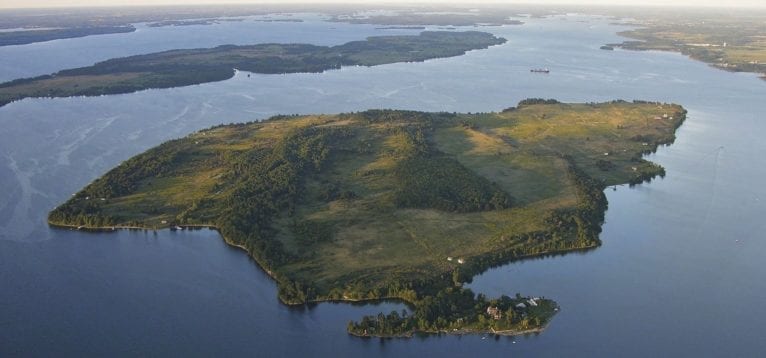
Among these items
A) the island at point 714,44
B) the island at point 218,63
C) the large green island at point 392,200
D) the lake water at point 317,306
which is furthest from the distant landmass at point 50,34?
the island at point 714,44

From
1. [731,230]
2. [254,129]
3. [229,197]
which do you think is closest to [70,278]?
[229,197]

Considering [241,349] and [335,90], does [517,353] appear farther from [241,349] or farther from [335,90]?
[335,90]

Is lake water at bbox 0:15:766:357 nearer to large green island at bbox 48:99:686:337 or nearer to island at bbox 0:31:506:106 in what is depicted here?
large green island at bbox 48:99:686:337

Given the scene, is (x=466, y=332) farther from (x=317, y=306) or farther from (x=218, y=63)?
(x=218, y=63)

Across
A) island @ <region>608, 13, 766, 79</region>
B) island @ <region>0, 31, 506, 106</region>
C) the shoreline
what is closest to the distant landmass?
island @ <region>0, 31, 506, 106</region>

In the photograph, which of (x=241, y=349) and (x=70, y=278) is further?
(x=70, y=278)

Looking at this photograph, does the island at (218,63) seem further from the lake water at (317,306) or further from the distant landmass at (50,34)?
the distant landmass at (50,34)
